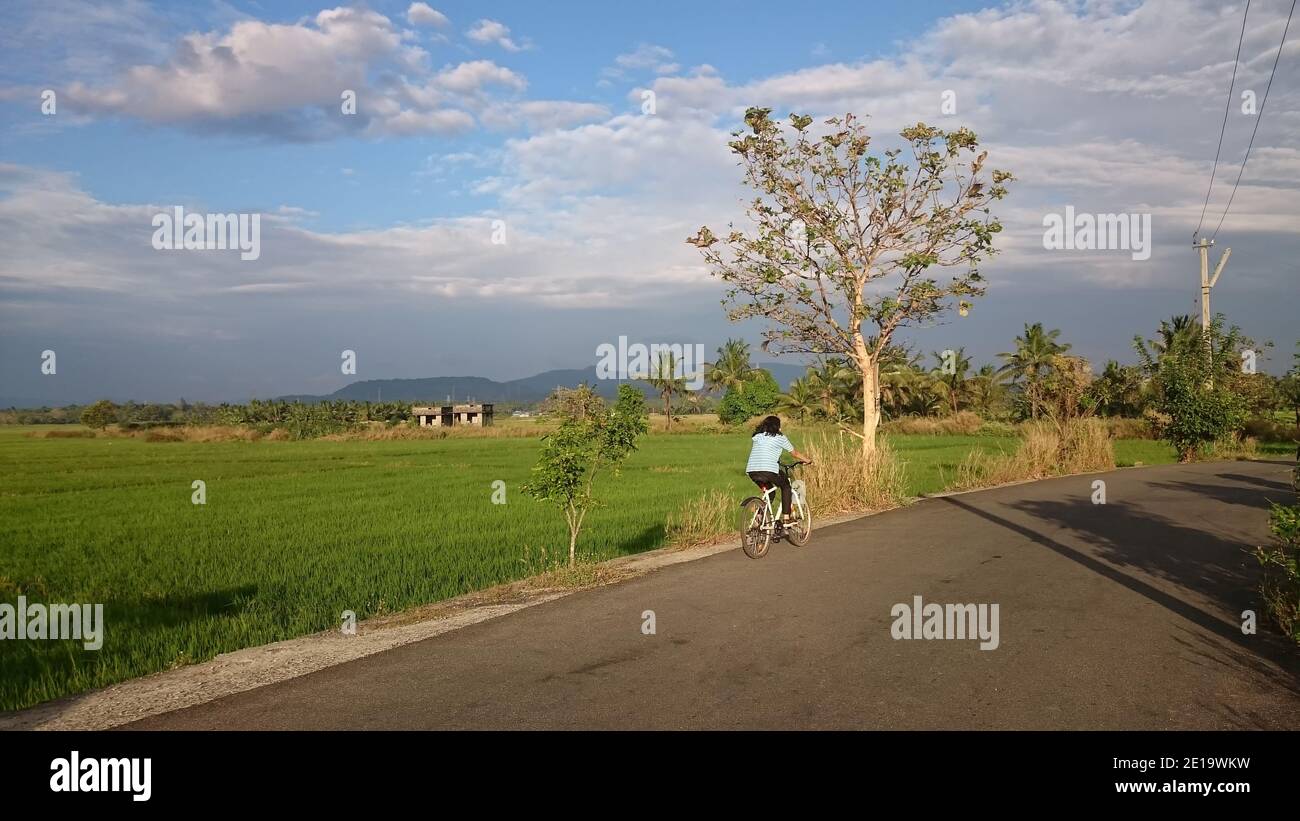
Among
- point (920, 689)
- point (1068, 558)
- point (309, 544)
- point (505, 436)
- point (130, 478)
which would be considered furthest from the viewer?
point (505, 436)

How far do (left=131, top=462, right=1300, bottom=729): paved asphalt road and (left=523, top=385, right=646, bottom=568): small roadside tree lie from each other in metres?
1.77

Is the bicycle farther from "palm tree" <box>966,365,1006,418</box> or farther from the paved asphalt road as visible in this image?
"palm tree" <box>966,365,1006,418</box>

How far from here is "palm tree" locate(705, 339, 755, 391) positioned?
8344 centimetres

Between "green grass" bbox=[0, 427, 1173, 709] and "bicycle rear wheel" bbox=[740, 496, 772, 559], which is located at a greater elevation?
"bicycle rear wheel" bbox=[740, 496, 772, 559]

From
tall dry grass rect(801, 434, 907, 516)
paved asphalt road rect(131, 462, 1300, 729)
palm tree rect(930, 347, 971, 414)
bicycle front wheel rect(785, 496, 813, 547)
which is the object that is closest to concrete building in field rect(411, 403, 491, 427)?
palm tree rect(930, 347, 971, 414)

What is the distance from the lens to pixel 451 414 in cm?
9575

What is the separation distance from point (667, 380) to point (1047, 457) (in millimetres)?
58801

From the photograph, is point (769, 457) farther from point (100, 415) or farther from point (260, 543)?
point (100, 415)

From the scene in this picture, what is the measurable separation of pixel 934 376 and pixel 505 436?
111ft

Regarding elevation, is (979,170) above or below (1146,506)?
above
